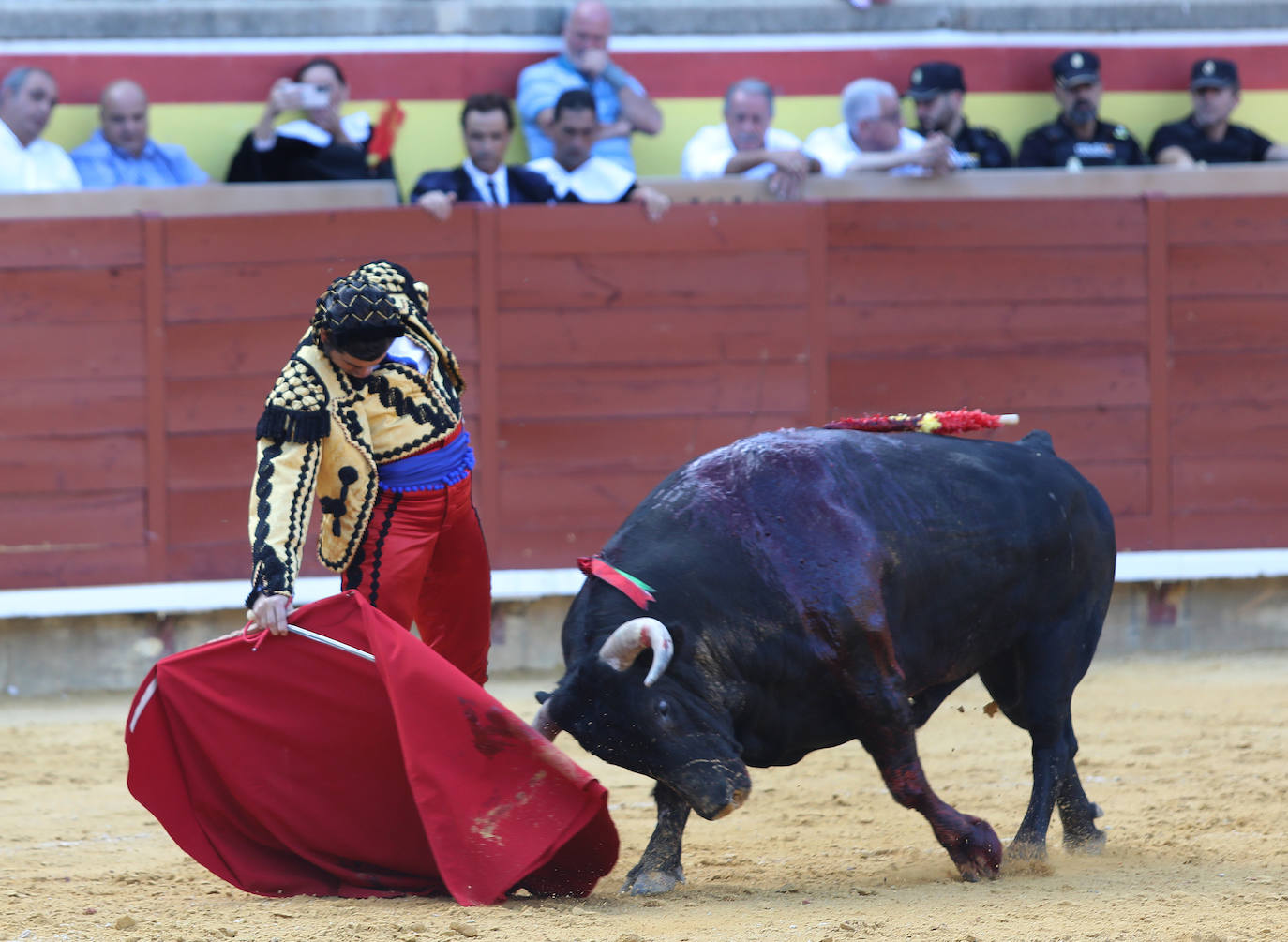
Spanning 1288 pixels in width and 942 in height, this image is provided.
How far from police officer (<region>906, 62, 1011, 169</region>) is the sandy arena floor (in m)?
2.29

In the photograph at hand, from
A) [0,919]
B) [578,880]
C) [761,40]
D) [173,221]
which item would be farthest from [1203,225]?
[0,919]

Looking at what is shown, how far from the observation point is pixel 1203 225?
6680 mm

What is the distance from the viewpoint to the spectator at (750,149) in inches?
250

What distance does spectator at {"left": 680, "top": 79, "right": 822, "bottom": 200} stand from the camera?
6340 millimetres

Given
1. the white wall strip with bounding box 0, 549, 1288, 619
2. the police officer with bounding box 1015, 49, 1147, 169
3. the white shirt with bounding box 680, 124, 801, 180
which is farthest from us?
the police officer with bounding box 1015, 49, 1147, 169

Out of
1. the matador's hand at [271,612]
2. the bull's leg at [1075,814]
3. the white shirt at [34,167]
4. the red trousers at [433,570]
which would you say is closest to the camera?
the matador's hand at [271,612]

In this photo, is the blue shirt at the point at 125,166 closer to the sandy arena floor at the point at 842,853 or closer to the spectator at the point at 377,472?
the sandy arena floor at the point at 842,853

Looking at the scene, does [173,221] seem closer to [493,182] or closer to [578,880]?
[493,182]

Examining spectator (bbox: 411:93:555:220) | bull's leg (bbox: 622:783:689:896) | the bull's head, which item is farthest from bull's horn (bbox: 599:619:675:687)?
spectator (bbox: 411:93:555:220)

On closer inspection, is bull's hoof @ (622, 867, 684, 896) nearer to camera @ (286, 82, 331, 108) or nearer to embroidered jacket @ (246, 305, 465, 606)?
embroidered jacket @ (246, 305, 465, 606)

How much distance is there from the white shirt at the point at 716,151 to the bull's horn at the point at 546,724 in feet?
11.8

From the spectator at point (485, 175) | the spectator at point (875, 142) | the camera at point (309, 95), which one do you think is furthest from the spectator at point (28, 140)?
the spectator at point (875, 142)

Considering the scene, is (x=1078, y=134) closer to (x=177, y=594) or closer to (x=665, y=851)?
(x=177, y=594)

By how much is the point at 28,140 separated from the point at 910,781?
172 inches
